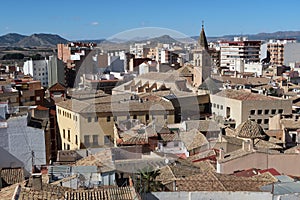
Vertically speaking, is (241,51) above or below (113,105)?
above

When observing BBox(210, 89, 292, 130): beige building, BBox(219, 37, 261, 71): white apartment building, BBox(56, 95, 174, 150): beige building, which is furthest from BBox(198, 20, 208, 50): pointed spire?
BBox(219, 37, 261, 71): white apartment building

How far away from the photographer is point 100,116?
2095cm

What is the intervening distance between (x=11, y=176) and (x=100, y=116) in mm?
8911

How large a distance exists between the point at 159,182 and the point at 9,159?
6330 millimetres

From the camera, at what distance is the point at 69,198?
7.37 m

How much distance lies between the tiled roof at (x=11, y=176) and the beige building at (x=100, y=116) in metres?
7.94

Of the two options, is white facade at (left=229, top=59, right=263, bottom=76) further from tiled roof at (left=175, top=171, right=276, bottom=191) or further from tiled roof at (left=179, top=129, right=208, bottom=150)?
tiled roof at (left=175, top=171, right=276, bottom=191)

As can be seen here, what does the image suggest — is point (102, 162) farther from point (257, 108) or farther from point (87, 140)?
point (257, 108)

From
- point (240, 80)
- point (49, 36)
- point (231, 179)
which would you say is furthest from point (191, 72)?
point (49, 36)

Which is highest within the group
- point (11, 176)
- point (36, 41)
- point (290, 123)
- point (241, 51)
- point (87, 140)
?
point (36, 41)

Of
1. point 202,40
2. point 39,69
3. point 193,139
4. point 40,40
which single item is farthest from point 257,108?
point 40,40

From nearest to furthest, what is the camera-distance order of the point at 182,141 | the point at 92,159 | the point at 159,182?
the point at 159,182, the point at 92,159, the point at 182,141

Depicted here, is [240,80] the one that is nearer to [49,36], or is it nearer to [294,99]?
[294,99]

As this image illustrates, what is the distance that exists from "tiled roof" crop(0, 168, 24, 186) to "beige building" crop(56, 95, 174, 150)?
7944mm
